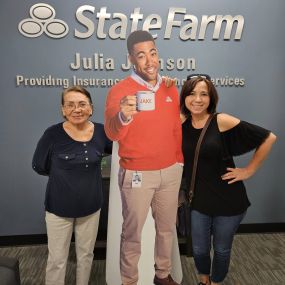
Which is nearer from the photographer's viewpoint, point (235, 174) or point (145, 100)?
point (145, 100)

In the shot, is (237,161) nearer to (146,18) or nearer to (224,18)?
(224,18)

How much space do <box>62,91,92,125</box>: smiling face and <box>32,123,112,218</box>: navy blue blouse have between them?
0.14 metres

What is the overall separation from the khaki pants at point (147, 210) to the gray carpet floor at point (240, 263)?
3.70 feet

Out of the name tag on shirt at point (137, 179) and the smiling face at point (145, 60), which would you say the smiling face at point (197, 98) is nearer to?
the smiling face at point (145, 60)

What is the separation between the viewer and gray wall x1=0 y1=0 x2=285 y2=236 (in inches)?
115

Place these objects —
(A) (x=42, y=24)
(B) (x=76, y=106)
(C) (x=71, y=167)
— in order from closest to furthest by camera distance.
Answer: (B) (x=76, y=106) < (C) (x=71, y=167) < (A) (x=42, y=24)

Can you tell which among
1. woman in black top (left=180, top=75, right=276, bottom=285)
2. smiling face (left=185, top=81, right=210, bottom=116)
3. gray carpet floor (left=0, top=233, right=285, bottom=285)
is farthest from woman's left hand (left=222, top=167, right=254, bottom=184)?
gray carpet floor (left=0, top=233, right=285, bottom=285)

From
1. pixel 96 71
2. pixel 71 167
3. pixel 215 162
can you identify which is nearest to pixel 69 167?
pixel 71 167

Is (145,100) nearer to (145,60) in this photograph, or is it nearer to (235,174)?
(145,60)

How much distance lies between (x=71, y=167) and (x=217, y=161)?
0.90 metres

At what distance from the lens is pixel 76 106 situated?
1.88m

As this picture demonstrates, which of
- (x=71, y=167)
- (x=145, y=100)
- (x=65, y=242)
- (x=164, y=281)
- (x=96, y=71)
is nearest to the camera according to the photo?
(x=145, y=100)

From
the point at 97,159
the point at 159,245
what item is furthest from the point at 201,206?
the point at 97,159

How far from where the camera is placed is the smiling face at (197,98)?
5.65ft
